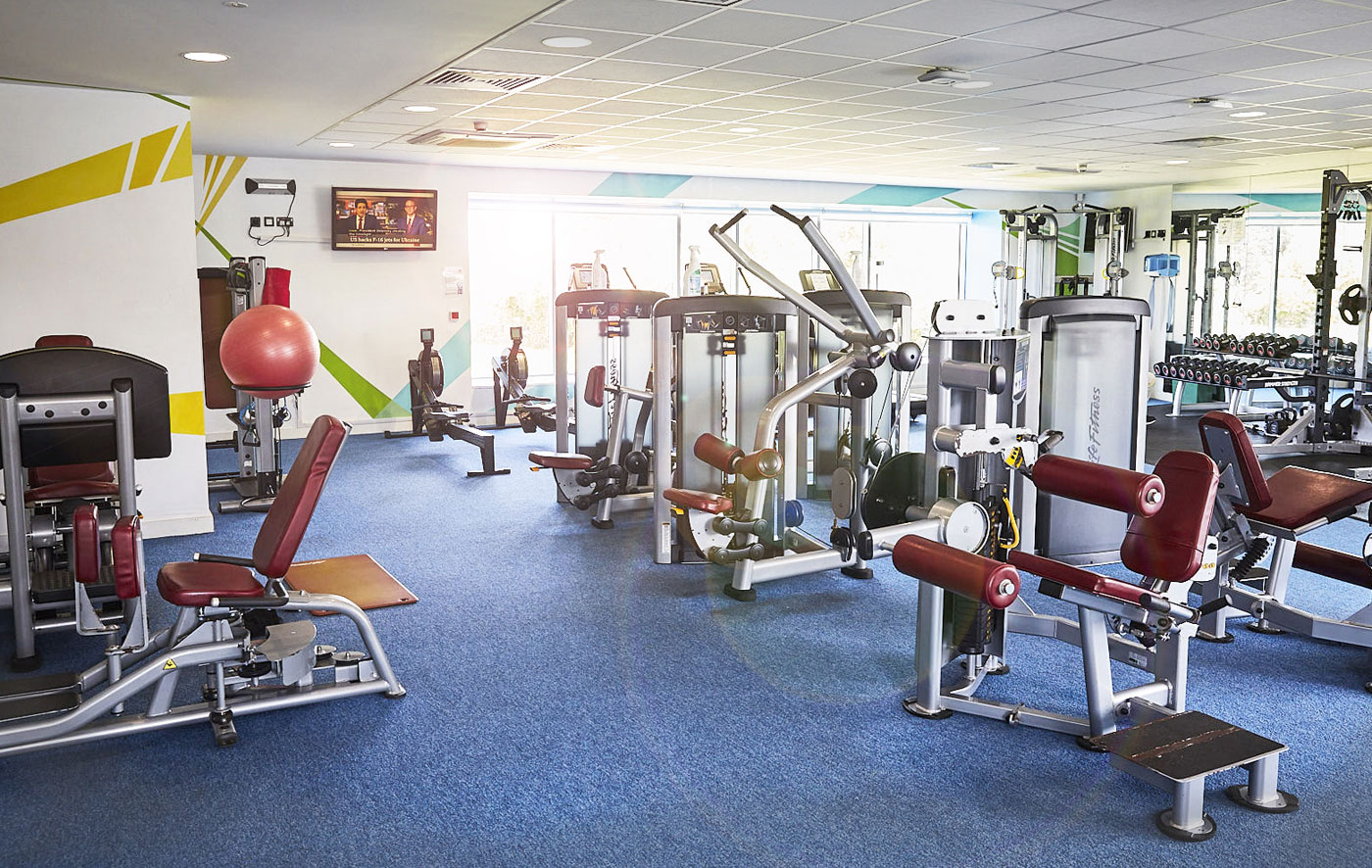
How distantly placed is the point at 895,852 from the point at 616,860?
26.8 inches

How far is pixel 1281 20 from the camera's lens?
13.9 feet

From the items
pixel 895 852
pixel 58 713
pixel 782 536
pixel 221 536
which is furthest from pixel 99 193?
pixel 895 852

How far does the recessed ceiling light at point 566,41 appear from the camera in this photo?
450 cm

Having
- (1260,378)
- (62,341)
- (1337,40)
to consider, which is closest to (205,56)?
(62,341)

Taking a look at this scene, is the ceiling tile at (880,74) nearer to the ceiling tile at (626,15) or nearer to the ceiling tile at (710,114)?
the ceiling tile at (710,114)

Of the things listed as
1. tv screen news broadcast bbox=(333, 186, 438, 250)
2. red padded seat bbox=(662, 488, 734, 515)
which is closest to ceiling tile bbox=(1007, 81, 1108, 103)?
red padded seat bbox=(662, 488, 734, 515)

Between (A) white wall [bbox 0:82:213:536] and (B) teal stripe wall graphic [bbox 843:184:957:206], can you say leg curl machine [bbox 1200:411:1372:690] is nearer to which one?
(A) white wall [bbox 0:82:213:536]

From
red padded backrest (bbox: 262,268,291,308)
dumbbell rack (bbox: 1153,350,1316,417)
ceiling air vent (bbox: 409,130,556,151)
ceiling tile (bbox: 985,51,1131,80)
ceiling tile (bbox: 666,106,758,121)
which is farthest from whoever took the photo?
dumbbell rack (bbox: 1153,350,1316,417)

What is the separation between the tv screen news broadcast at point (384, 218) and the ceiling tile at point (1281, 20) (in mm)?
6978

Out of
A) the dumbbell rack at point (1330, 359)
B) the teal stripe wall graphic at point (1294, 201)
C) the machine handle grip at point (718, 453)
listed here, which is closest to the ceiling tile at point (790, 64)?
the machine handle grip at point (718, 453)

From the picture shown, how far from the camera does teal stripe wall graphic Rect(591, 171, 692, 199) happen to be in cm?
1060

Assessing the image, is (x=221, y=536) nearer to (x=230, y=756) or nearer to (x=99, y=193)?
(x=99, y=193)

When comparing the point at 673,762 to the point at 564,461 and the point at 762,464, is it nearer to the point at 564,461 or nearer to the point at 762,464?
the point at 762,464

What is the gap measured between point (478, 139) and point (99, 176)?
3.02 meters
